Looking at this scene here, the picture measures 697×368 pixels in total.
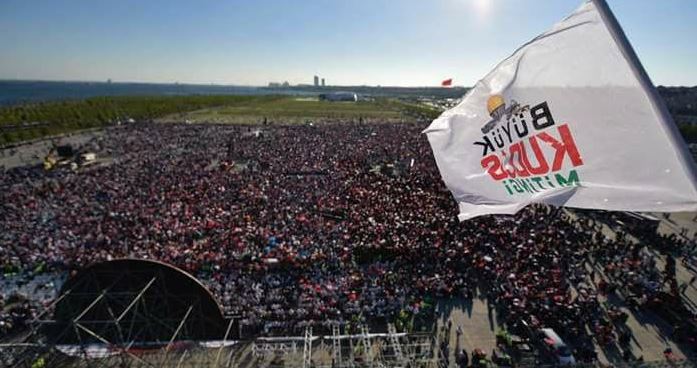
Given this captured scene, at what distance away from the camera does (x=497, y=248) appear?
901 inches

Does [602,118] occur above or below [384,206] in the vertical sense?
above

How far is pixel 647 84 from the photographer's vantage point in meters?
4.39

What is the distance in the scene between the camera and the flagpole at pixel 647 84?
4.24 metres

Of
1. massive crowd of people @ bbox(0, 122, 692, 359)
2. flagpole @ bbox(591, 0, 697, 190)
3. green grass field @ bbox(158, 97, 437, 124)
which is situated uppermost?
flagpole @ bbox(591, 0, 697, 190)

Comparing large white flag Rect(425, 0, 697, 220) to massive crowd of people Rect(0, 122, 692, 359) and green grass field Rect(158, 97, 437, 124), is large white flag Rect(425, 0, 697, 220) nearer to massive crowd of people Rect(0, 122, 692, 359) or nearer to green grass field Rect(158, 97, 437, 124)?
massive crowd of people Rect(0, 122, 692, 359)

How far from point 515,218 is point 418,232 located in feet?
26.7

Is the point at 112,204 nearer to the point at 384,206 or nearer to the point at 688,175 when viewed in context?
the point at 384,206

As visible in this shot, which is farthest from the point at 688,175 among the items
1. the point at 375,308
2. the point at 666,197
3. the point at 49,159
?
the point at 49,159

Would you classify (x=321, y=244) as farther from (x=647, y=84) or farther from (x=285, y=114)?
(x=285, y=114)

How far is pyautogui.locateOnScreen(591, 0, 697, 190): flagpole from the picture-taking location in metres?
4.24

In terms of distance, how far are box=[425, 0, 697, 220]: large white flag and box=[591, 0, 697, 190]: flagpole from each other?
0.04 ft

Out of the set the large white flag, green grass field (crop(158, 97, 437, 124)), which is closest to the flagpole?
the large white flag

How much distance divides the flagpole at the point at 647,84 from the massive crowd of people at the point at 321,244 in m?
14.2

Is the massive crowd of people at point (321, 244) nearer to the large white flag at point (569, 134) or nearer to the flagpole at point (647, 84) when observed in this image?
the large white flag at point (569, 134)
